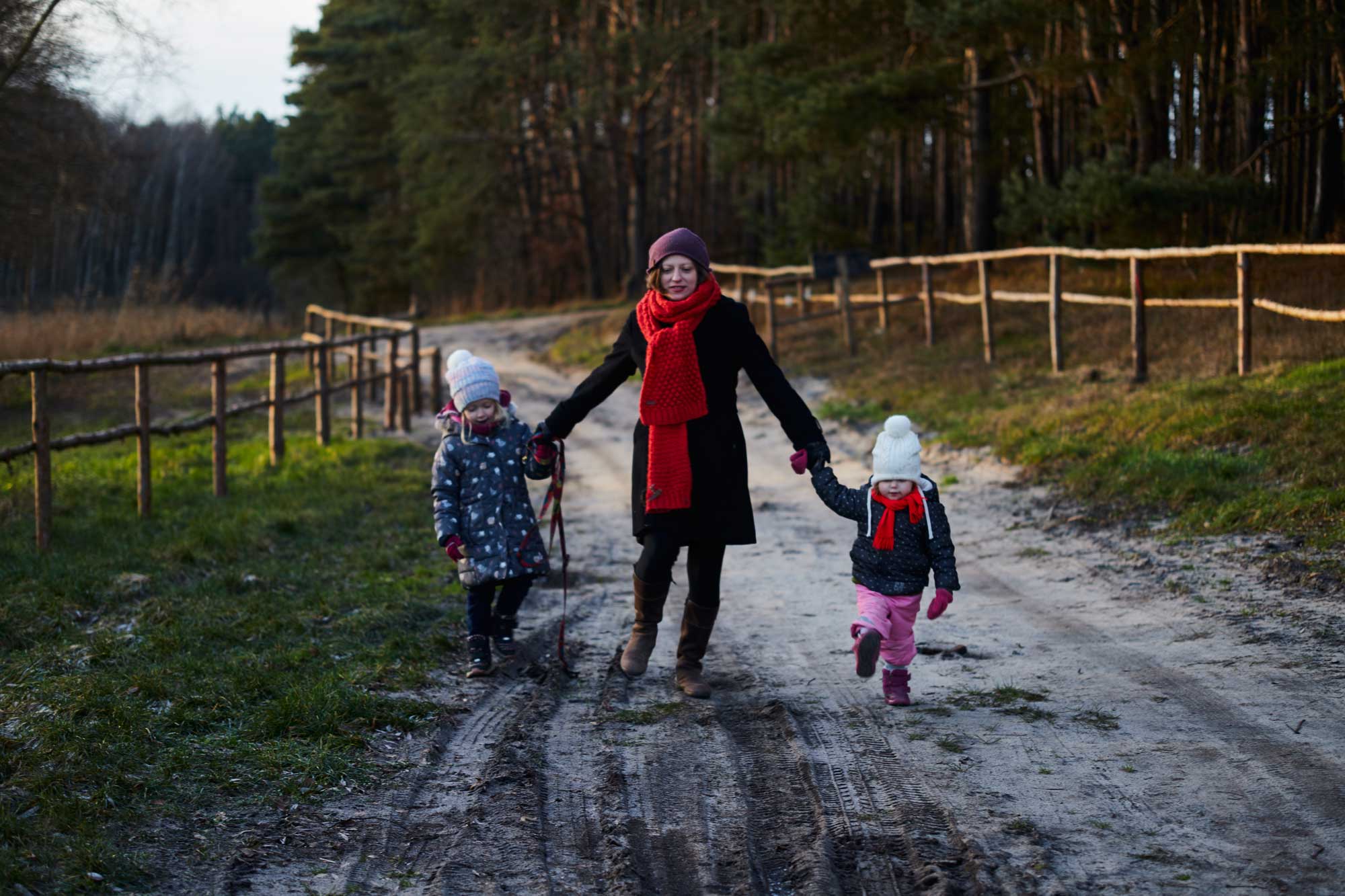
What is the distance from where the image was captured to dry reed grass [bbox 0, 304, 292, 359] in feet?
69.6

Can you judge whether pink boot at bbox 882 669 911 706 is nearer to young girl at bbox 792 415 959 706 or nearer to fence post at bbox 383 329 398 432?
young girl at bbox 792 415 959 706

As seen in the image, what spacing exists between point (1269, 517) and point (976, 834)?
14.9ft

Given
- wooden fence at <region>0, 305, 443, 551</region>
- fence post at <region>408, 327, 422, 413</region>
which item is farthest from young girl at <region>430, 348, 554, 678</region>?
fence post at <region>408, 327, 422, 413</region>

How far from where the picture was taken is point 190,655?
5398 mm

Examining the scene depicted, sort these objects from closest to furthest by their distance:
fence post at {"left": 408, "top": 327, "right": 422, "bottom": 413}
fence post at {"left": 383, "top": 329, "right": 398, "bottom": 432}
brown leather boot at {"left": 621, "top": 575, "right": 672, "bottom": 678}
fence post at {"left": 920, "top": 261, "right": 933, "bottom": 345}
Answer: brown leather boot at {"left": 621, "top": 575, "right": 672, "bottom": 678}, fence post at {"left": 383, "top": 329, "right": 398, "bottom": 432}, fence post at {"left": 920, "top": 261, "right": 933, "bottom": 345}, fence post at {"left": 408, "top": 327, "right": 422, "bottom": 413}

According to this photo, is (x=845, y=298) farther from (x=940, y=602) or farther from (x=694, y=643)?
(x=940, y=602)

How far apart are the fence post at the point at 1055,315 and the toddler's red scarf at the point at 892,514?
31.3 feet

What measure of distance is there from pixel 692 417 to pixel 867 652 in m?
Result: 1.13

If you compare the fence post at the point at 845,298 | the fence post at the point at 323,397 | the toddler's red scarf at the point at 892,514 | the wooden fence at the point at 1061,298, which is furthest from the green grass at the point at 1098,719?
the fence post at the point at 845,298

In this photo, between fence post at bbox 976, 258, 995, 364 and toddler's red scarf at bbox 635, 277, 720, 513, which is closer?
toddler's red scarf at bbox 635, 277, 720, 513

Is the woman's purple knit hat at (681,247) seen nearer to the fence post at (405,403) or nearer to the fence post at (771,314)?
the fence post at (405,403)

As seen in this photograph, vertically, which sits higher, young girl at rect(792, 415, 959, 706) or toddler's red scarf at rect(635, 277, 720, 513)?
toddler's red scarf at rect(635, 277, 720, 513)

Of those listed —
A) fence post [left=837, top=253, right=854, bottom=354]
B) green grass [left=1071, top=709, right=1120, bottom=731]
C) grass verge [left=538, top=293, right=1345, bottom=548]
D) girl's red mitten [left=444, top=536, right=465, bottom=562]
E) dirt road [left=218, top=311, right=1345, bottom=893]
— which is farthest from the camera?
fence post [left=837, top=253, right=854, bottom=354]

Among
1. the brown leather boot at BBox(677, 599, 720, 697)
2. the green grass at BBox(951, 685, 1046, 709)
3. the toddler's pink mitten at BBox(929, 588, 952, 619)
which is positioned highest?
the toddler's pink mitten at BBox(929, 588, 952, 619)
